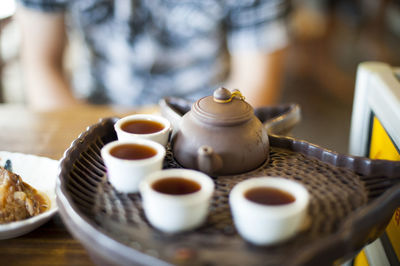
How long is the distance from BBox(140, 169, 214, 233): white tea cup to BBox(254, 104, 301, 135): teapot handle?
1.20ft

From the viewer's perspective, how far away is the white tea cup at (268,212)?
630 millimetres

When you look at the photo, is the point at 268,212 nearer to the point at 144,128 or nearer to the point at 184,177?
the point at 184,177

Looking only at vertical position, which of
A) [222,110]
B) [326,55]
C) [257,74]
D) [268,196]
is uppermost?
[222,110]

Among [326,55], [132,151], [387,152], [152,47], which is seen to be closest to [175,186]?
[132,151]

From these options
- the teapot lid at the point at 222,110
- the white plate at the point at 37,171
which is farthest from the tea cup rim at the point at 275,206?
the white plate at the point at 37,171

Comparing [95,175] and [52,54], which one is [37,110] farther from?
[95,175]

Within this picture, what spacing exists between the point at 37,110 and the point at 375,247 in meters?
1.24

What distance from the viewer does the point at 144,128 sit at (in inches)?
35.6

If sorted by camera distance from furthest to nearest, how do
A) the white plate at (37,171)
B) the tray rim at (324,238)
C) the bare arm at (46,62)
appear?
the bare arm at (46,62) → the white plate at (37,171) → the tray rim at (324,238)

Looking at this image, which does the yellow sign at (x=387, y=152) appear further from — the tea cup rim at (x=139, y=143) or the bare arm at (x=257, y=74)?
the bare arm at (x=257, y=74)

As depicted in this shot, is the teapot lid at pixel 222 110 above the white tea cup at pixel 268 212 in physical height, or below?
above

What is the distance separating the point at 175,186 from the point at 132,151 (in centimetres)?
13

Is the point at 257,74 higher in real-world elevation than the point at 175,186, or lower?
lower

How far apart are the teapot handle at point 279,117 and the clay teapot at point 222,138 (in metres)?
0.20
